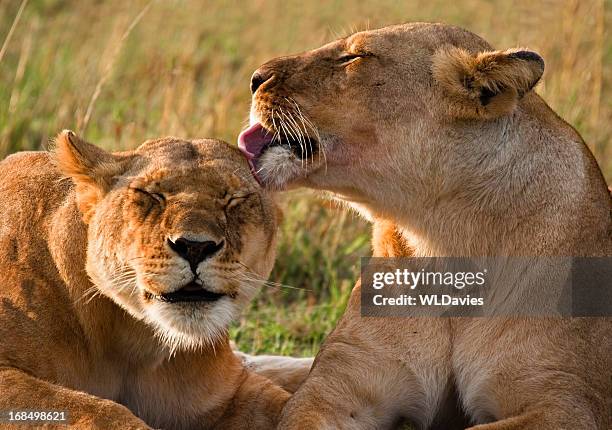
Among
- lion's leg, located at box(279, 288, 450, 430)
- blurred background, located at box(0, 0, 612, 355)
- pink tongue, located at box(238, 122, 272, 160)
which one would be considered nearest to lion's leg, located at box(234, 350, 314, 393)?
blurred background, located at box(0, 0, 612, 355)

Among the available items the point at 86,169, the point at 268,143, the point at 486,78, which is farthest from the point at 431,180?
the point at 86,169

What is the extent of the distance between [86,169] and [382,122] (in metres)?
1.15

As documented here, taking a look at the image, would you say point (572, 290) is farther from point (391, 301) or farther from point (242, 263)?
point (242, 263)

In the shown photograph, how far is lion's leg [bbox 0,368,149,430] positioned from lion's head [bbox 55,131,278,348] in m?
0.35

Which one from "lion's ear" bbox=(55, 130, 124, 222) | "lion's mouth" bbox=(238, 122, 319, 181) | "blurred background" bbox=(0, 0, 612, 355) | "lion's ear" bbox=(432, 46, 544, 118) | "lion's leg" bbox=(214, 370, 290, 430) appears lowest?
"lion's leg" bbox=(214, 370, 290, 430)

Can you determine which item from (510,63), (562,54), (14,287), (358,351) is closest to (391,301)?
(358,351)

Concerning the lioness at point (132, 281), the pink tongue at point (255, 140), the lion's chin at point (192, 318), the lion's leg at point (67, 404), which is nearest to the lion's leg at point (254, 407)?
the lioness at point (132, 281)

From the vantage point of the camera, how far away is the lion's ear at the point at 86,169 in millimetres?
4562

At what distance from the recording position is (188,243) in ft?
13.2

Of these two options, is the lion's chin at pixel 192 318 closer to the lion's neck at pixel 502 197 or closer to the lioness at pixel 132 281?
the lioness at pixel 132 281

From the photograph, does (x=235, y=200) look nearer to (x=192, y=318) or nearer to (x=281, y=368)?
(x=192, y=318)

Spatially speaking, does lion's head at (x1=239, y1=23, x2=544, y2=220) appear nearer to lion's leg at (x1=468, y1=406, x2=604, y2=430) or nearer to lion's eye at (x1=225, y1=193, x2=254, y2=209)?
lion's eye at (x1=225, y1=193, x2=254, y2=209)

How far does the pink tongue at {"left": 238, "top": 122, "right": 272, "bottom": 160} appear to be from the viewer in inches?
189

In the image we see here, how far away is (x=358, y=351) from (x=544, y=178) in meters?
0.99
